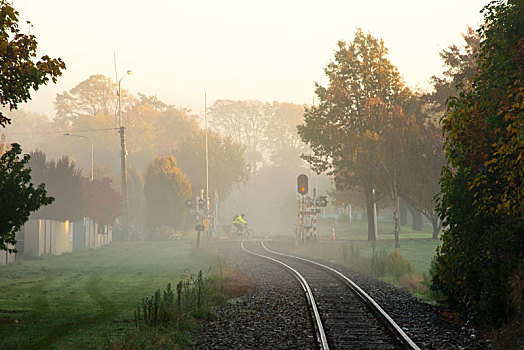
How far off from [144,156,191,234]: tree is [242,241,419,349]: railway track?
→ 40.4m

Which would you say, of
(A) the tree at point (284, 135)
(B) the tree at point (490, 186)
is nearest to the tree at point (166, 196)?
(B) the tree at point (490, 186)

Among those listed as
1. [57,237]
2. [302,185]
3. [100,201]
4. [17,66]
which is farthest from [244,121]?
[17,66]

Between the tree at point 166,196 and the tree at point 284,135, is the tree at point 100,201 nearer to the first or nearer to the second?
the tree at point 166,196

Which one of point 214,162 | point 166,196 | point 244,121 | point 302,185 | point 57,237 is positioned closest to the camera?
point 57,237

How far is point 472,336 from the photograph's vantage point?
10641 mm

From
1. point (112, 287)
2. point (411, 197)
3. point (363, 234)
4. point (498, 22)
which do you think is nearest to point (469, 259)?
point (498, 22)

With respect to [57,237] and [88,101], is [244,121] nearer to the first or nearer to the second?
[88,101]

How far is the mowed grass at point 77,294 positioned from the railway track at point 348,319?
12.6 ft

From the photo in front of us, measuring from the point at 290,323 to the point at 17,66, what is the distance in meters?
7.43

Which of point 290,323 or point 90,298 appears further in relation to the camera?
point 90,298

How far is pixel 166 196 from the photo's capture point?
192 ft

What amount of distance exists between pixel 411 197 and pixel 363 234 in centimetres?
1131

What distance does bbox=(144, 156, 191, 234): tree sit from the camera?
192 ft

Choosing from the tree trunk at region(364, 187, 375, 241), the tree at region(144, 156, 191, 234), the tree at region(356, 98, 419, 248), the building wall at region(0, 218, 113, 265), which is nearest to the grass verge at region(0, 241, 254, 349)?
the building wall at region(0, 218, 113, 265)
